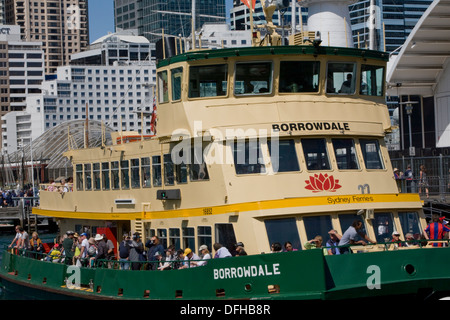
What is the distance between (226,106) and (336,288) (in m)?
5.44

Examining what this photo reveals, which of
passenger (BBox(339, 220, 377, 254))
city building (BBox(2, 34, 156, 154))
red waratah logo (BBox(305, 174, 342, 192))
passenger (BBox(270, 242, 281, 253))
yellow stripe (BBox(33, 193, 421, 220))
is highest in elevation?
city building (BBox(2, 34, 156, 154))

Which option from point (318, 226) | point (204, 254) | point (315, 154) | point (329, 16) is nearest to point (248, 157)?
point (315, 154)

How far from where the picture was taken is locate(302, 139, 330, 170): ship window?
18.3 m

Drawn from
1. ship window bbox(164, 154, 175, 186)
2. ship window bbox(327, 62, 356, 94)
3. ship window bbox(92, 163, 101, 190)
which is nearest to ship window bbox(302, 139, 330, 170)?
ship window bbox(327, 62, 356, 94)

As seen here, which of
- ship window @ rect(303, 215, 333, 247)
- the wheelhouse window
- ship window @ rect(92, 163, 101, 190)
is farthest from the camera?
ship window @ rect(92, 163, 101, 190)

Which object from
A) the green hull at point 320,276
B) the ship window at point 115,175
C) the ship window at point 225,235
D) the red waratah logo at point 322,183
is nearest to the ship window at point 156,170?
the ship window at point 115,175

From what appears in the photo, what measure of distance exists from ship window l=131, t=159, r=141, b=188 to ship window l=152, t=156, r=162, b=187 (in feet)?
2.83

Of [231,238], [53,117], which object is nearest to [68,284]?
[231,238]

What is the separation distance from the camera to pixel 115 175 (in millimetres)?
22766

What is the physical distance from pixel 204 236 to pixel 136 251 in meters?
1.85

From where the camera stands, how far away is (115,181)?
74.6ft

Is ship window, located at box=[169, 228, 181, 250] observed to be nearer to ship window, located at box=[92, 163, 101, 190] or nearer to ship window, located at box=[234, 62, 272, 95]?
ship window, located at box=[234, 62, 272, 95]
